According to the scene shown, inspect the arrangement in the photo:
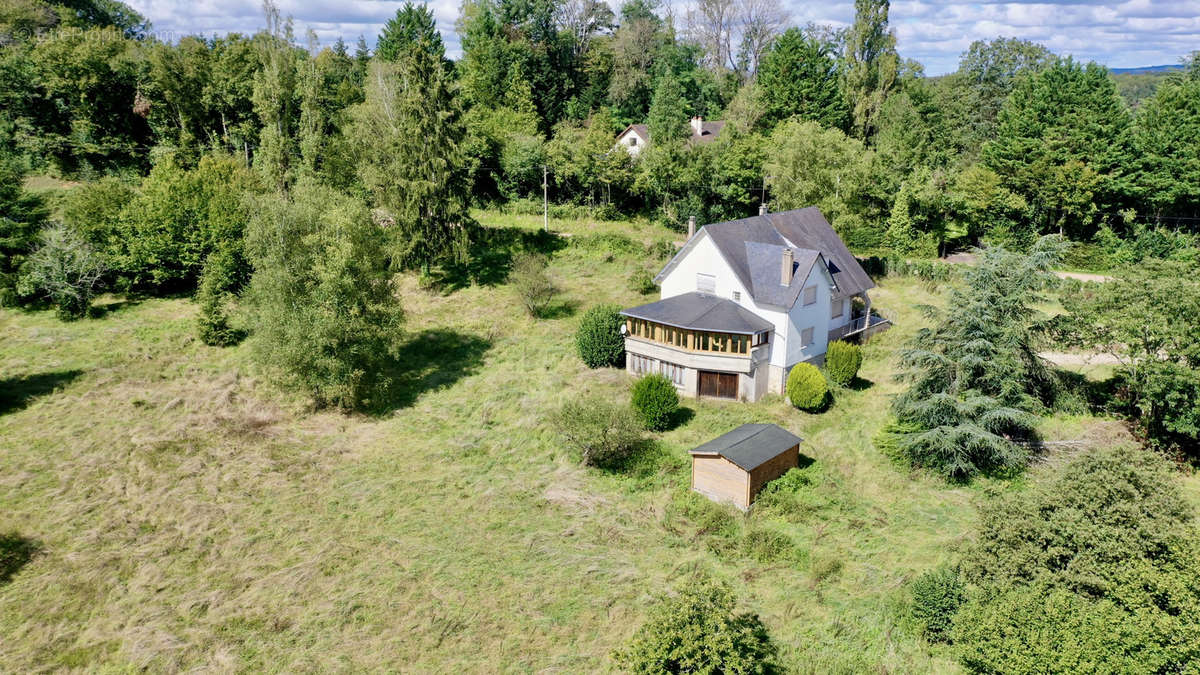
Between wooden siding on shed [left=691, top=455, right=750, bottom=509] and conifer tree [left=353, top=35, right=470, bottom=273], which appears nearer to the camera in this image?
wooden siding on shed [left=691, top=455, right=750, bottom=509]

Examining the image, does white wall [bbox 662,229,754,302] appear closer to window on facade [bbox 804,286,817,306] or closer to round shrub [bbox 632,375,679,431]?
window on facade [bbox 804,286,817,306]

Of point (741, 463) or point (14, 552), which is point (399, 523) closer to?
point (14, 552)

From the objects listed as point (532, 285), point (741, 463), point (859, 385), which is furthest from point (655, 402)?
point (532, 285)

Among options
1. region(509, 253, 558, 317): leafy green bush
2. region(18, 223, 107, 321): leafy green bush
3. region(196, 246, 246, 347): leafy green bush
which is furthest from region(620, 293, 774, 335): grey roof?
region(18, 223, 107, 321): leafy green bush

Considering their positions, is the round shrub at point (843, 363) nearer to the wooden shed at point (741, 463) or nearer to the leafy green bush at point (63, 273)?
the wooden shed at point (741, 463)

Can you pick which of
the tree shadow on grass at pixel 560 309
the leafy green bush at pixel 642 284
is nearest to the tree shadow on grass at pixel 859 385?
the leafy green bush at pixel 642 284

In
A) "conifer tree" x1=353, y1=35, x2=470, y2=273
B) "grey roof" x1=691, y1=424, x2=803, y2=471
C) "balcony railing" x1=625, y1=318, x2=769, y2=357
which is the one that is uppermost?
"conifer tree" x1=353, y1=35, x2=470, y2=273

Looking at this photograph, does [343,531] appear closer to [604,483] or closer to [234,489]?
[234,489]
